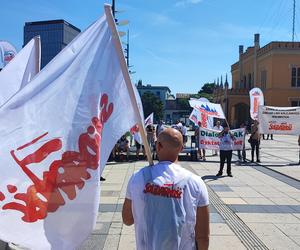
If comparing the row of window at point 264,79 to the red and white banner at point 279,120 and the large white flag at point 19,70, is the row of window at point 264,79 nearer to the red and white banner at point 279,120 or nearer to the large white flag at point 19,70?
the red and white banner at point 279,120

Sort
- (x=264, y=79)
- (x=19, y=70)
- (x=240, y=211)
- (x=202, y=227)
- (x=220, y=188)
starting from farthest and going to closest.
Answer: (x=264, y=79) < (x=220, y=188) < (x=240, y=211) < (x=19, y=70) < (x=202, y=227)

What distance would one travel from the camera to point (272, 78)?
194ft

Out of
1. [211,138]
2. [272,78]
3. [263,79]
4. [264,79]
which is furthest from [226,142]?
[263,79]

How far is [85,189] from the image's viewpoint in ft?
10.8

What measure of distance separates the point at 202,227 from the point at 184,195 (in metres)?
0.28

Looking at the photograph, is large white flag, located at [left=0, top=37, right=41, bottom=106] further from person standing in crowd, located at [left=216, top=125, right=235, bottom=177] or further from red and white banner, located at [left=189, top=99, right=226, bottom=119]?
red and white banner, located at [left=189, top=99, right=226, bottom=119]

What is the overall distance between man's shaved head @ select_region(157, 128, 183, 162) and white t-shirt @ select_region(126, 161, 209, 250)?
0.05 metres

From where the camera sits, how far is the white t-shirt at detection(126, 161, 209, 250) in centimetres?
316

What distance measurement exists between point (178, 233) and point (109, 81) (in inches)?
50.0

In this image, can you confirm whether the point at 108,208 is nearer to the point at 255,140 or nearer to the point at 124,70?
the point at 124,70

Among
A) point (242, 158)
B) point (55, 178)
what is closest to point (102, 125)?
point (55, 178)

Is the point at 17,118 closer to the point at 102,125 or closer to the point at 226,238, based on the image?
the point at 102,125

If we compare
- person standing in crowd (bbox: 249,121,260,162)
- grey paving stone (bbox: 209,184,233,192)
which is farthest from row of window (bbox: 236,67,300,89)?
grey paving stone (bbox: 209,184,233,192)

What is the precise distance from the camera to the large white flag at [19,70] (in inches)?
224
